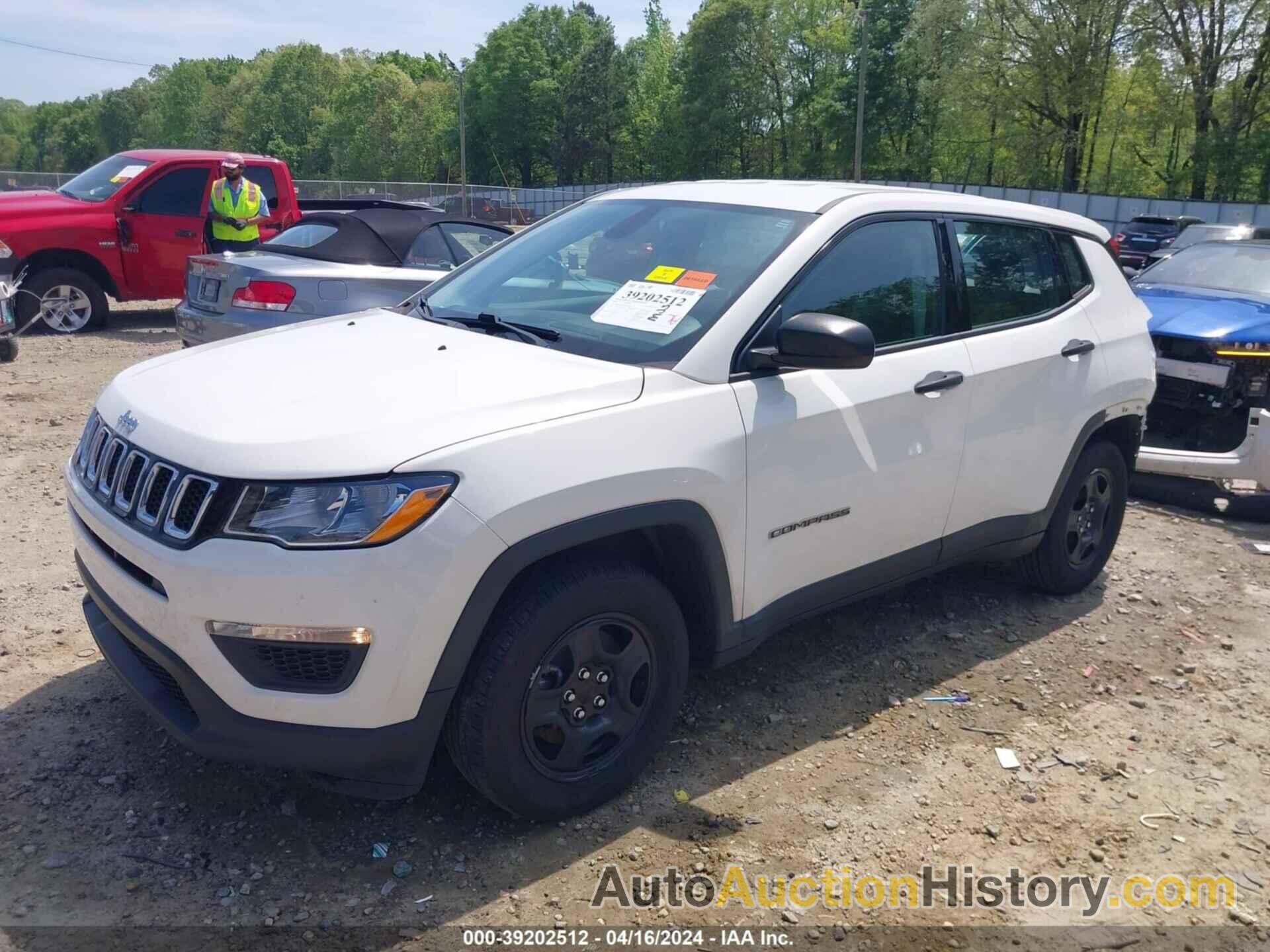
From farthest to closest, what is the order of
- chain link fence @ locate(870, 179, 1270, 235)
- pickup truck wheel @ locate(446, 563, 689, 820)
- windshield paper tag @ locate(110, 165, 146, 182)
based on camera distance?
chain link fence @ locate(870, 179, 1270, 235), windshield paper tag @ locate(110, 165, 146, 182), pickup truck wheel @ locate(446, 563, 689, 820)

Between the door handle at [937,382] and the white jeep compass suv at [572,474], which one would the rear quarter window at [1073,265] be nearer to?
the white jeep compass suv at [572,474]

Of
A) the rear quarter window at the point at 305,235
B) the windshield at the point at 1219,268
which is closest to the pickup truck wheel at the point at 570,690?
the rear quarter window at the point at 305,235

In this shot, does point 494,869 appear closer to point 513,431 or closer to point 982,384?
point 513,431

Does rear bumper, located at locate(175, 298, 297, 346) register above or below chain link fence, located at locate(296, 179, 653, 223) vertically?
below

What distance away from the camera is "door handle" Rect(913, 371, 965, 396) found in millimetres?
3770

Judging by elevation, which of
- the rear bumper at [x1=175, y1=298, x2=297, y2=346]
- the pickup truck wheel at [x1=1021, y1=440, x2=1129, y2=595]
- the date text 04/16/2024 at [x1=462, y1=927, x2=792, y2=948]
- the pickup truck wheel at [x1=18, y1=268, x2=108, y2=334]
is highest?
the rear bumper at [x1=175, y1=298, x2=297, y2=346]

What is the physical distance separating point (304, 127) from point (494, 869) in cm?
12099

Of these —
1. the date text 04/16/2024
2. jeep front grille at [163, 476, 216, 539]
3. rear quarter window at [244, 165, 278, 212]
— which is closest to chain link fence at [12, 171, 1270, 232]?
rear quarter window at [244, 165, 278, 212]

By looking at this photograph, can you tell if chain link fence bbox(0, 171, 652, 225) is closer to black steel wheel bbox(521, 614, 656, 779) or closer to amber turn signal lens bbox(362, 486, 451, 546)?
black steel wheel bbox(521, 614, 656, 779)

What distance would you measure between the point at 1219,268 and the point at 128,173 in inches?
419

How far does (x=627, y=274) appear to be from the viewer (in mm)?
3695

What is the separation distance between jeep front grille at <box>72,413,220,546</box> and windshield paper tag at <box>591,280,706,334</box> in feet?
4.66

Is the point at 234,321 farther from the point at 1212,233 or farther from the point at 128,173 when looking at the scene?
the point at 1212,233

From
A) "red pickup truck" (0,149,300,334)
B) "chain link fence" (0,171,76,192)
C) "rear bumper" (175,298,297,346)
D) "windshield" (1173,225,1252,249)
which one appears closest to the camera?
"rear bumper" (175,298,297,346)
